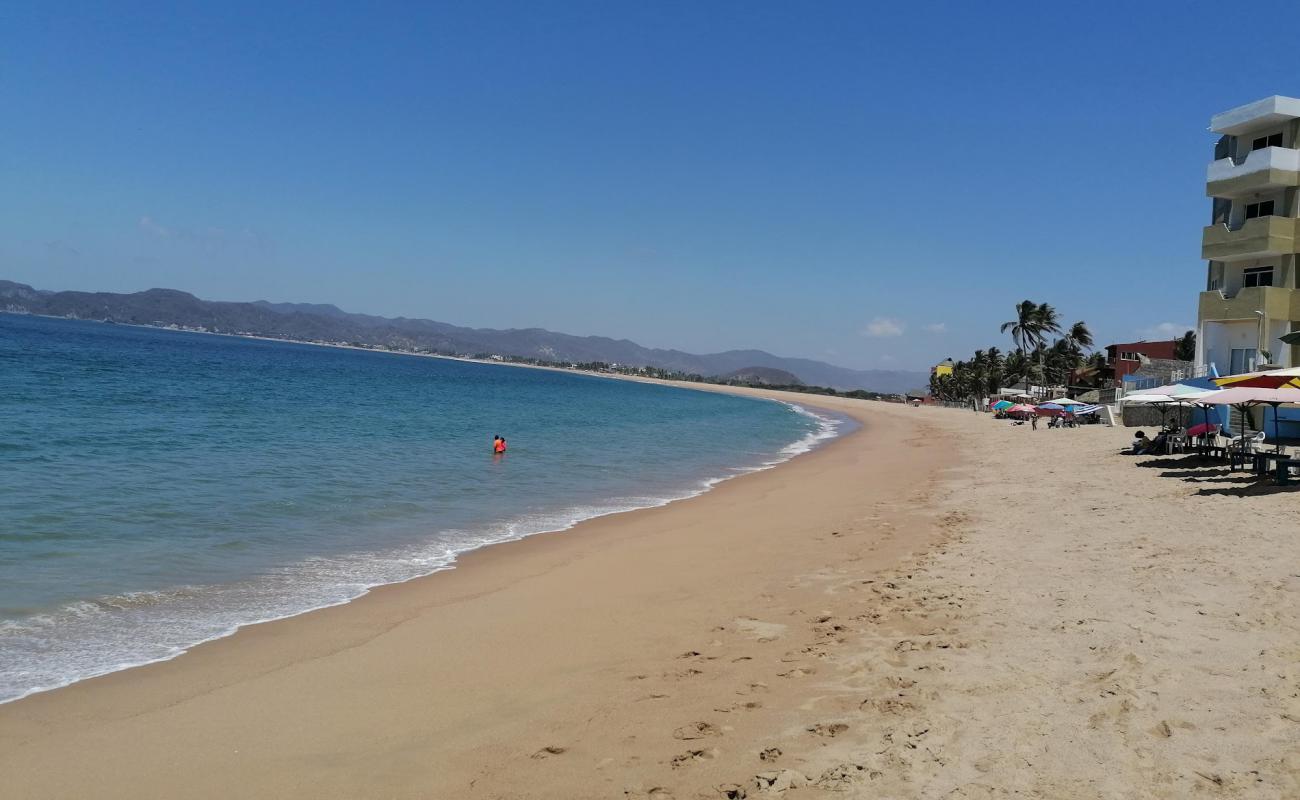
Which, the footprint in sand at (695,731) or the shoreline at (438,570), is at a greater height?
the footprint in sand at (695,731)

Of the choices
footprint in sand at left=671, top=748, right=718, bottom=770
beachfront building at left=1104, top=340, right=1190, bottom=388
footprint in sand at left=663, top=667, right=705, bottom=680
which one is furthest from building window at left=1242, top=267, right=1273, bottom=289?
beachfront building at left=1104, top=340, right=1190, bottom=388

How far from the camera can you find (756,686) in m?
5.28

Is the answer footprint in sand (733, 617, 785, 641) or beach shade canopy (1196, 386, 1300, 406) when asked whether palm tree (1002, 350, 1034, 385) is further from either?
footprint in sand (733, 617, 785, 641)

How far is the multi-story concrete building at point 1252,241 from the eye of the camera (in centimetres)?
2448

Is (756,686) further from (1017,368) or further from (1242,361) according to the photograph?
(1017,368)

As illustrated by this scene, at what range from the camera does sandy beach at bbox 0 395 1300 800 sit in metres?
4.00

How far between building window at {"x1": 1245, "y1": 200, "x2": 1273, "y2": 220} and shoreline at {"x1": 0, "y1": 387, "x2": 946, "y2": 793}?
23382 mm

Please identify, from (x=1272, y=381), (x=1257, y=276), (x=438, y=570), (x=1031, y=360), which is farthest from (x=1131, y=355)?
(x=438, y=570)

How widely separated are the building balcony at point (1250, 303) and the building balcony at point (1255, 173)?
3.30 m

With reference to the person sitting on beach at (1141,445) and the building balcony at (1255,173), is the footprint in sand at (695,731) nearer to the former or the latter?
the person sitting on beach at (1141,445)

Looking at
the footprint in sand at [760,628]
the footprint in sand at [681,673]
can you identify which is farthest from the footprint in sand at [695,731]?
the footprint in sand at [760,628]

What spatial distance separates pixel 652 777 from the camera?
409 centimetres

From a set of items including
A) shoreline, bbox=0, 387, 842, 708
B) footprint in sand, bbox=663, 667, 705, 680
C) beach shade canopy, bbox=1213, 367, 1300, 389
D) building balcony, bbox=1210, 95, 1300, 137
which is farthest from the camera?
building balcony, bbox=1210, 95, 1300, 137

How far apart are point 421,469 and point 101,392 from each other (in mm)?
22686
